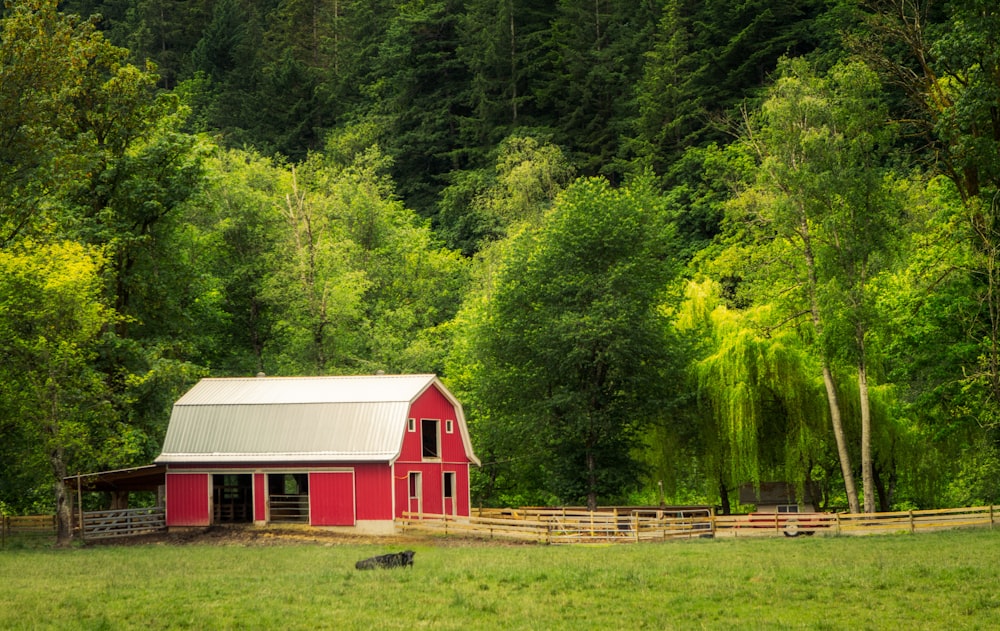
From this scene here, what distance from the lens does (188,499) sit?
128 feet

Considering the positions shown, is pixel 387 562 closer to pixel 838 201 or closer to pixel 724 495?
pixel 838 201

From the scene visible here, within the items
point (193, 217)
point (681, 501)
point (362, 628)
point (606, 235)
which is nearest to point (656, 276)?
point (606, 235)

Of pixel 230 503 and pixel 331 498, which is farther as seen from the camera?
pixel 230 503

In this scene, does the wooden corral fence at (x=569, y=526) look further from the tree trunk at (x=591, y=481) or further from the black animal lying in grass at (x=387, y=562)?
the black animal lying in grass at (x=387, y=562)

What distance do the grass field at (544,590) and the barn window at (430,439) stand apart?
11.1 meters

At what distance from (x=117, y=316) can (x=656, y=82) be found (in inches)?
1564

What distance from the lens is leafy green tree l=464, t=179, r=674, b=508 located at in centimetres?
4038

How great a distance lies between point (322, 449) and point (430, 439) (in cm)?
503

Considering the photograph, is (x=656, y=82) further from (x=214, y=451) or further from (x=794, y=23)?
(x=214, y=451)

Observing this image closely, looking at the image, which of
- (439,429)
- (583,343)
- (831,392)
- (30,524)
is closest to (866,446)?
(831,392)

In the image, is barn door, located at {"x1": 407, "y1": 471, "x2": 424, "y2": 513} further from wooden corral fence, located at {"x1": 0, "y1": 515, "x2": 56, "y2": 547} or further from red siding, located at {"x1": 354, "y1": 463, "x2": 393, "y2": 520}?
wooden corral fence, located at {"x1": 0, "y1": 515, "x2": 56, "y2": 547}

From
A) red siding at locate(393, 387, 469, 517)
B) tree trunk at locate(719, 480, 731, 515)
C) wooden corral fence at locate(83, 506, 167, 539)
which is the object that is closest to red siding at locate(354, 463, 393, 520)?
red siding at locate(393, 387, 469, 517)

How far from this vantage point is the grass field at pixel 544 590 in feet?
56.2

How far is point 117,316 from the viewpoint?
3822cm
